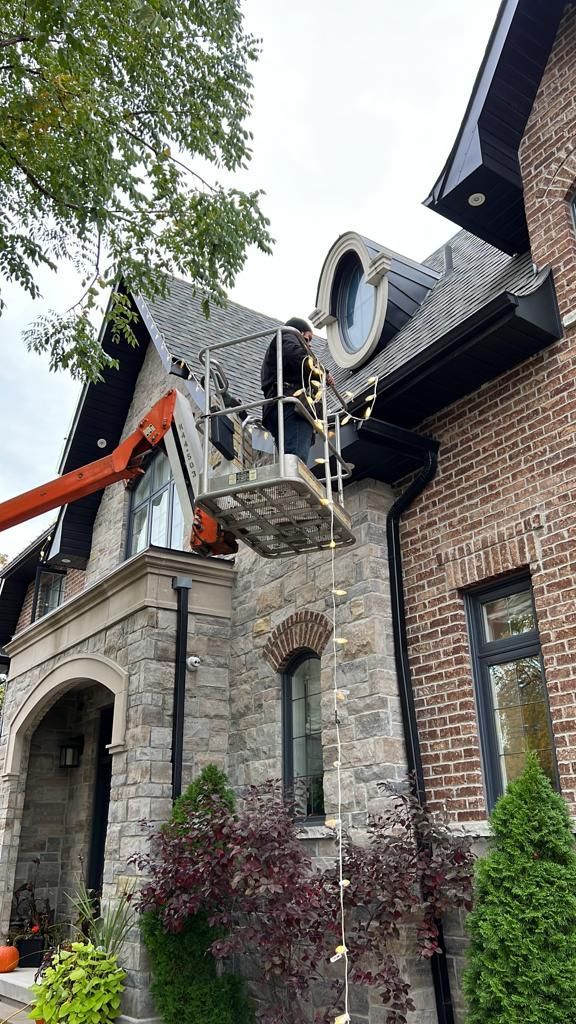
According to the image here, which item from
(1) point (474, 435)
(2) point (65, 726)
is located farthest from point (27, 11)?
(2) point (65, 726)

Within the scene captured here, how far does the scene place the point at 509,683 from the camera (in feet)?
19.4

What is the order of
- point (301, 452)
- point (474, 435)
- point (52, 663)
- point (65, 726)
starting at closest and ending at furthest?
point (301, 452) → point (474, 435) → point (52, 663) → point (65, 726)

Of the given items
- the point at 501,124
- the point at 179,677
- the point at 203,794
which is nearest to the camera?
the point at 501,124

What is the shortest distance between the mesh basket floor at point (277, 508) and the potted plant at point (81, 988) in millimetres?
3913

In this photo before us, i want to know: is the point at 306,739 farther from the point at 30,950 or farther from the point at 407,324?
the point at 30,950

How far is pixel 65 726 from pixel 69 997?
573 centimetres

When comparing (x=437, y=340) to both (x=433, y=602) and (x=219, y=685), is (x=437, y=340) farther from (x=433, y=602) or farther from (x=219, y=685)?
(x=219, y=685)

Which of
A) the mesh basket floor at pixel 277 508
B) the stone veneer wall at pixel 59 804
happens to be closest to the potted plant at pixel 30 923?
the stone veneer wall at pixel 59 804

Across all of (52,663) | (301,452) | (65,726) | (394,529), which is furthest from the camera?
(65,726)

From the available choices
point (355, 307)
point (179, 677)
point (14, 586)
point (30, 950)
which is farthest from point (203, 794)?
point (14, 586)

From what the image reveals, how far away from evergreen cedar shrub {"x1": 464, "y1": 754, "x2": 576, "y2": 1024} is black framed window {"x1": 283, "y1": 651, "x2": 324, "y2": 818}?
7.68 feet

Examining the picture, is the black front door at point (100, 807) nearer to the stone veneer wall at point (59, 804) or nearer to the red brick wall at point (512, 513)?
the stone veneer wall at point (59, 804)

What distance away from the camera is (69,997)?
6.84m

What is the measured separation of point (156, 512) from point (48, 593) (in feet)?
15.4
